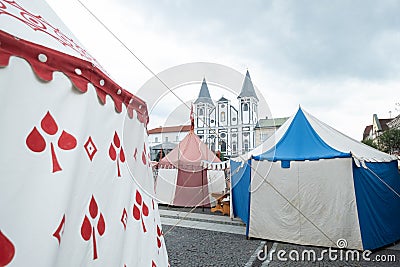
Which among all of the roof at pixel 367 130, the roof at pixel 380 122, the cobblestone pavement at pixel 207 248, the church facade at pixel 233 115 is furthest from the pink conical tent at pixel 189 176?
the roof at pixel 367 130

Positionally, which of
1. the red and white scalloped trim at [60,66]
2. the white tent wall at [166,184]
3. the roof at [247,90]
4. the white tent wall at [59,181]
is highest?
the roof at [247,90]

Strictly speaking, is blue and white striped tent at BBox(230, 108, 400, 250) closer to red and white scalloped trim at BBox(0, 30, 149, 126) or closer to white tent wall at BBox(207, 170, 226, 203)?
white tent wall at BBox(207, 170, 226, 203)

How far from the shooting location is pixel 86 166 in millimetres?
885

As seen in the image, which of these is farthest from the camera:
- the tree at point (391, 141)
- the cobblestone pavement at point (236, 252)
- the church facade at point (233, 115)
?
the tree at point (391, 141)

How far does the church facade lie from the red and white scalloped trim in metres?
1.83

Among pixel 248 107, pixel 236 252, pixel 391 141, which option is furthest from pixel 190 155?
pixel 391 141

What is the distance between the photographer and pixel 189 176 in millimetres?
8781

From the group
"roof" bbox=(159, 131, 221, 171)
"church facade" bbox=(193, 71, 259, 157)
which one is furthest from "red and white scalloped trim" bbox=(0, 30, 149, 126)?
"roof" bbox=(159, 131, 221, 171)

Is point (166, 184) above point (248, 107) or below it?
below

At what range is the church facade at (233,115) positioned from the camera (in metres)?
3.23

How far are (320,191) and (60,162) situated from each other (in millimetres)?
4616

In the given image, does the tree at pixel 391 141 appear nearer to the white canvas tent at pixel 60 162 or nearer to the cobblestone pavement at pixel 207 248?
the cobblestone pavement at pixel 207 248

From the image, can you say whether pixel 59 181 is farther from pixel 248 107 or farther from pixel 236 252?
pixel 236 252

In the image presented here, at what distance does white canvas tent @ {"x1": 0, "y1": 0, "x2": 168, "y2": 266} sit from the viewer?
0.64 meters
